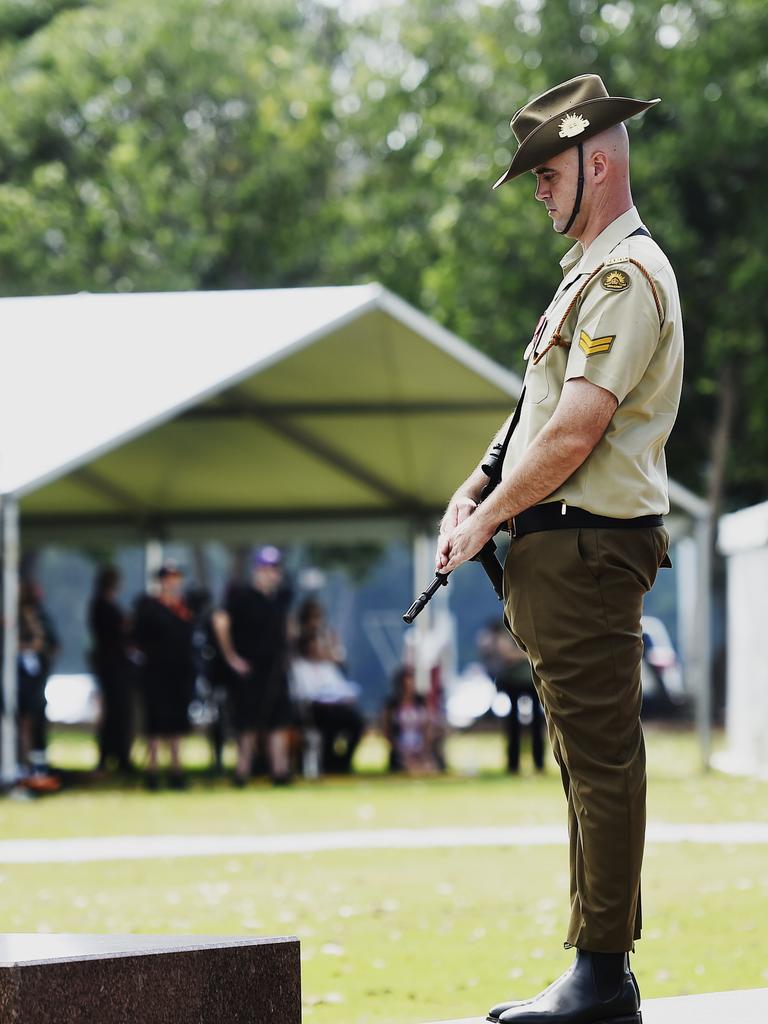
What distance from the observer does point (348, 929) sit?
7434 mm

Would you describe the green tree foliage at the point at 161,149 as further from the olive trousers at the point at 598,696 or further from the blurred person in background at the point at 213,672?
the olive trousers at the point at 598,696

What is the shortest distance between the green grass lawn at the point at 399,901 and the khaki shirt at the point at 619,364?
6.58ft

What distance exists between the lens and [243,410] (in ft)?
55.2

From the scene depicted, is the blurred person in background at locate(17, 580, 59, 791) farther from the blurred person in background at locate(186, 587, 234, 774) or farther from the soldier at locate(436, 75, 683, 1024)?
the soldier at locate(436, 75, 683, 1024)

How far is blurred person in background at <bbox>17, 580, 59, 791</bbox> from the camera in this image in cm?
1572

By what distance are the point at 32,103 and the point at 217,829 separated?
2450cm

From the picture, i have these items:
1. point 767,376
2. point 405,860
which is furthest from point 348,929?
point 767,376

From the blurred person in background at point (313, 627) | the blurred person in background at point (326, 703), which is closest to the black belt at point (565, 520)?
the blurred person in background at point (326, 703)

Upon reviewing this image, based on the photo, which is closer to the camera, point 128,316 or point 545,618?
point 545,618

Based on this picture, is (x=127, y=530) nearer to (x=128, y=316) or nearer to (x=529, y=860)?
(x=128, y=316)

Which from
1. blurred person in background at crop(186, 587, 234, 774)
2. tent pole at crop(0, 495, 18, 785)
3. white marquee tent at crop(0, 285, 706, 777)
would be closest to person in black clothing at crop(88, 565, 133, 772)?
blurred person in background at crop(186, 587, 234, 774)

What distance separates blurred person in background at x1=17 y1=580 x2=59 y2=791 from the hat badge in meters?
12.0

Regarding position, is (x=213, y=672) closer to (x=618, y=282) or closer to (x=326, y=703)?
(x=326, y=703)

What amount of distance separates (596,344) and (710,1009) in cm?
156
